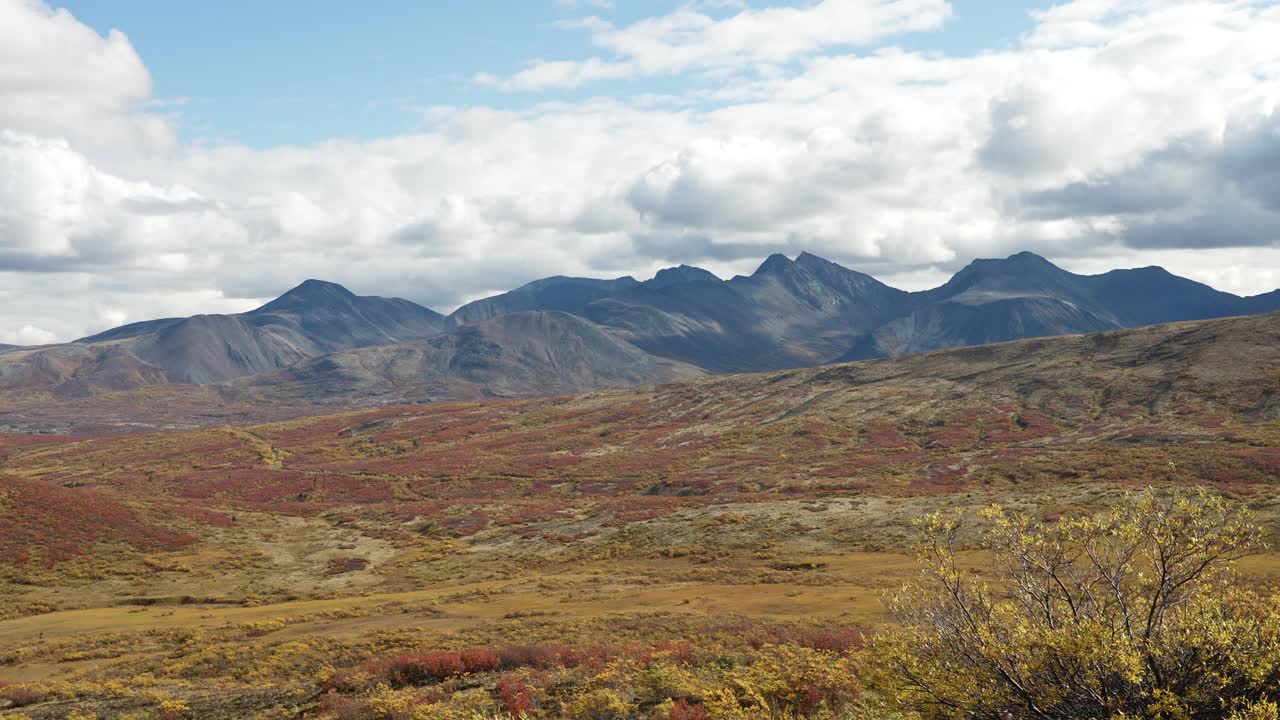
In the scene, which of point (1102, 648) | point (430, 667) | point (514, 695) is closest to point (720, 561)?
point (430, 667)

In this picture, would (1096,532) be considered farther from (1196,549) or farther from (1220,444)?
(1220,444)

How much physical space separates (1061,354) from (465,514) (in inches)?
4693

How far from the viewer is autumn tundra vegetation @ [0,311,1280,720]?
11391 millimetres

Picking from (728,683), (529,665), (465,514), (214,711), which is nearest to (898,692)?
(728,683)

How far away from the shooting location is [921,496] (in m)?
63.4

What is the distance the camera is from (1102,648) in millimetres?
9797

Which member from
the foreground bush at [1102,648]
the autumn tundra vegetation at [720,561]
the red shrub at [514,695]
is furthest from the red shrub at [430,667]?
the foreground bush at [1102,648]

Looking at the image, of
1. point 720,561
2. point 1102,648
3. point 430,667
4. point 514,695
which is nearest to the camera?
point 1102,648

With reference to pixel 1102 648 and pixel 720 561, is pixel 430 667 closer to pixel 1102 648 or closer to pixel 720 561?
pixel 1102 648

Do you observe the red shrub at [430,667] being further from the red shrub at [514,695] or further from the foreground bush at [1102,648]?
the foreground bush at [1102,648]

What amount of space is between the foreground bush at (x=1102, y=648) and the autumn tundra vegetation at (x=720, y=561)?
63mm

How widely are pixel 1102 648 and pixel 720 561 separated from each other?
133ft

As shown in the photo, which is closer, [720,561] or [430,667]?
[430,667]

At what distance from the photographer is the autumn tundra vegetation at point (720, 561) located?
11.4 meters
